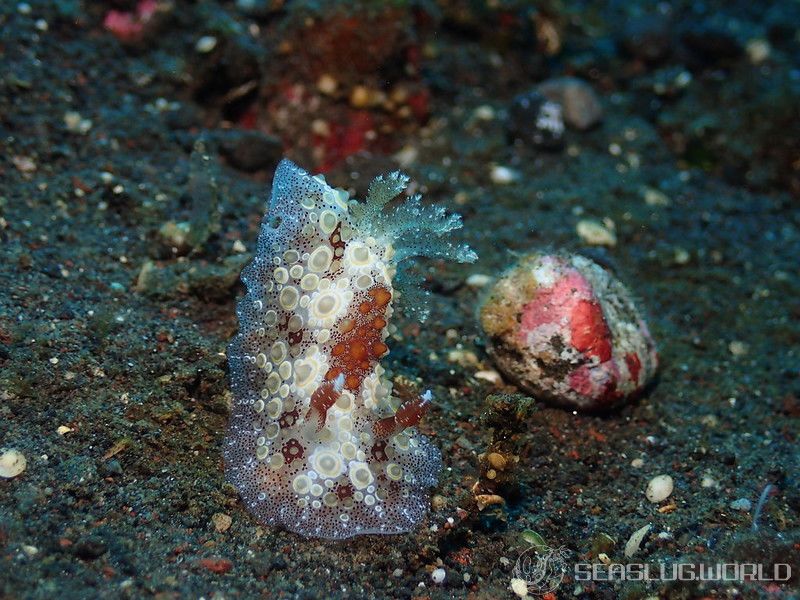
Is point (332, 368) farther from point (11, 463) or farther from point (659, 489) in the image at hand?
point (659, 489)

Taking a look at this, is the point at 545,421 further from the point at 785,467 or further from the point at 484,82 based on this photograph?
the point at 484,82

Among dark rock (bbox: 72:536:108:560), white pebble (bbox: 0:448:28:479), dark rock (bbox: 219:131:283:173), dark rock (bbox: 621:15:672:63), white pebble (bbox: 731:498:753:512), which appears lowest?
dark rock (bbox: 219:131:283:173)

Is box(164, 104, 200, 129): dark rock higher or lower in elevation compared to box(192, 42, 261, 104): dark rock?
lower

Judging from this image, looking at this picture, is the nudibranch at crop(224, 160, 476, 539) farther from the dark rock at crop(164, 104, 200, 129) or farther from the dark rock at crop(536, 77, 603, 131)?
the dark rock at crop(536, 77, 603, 131)

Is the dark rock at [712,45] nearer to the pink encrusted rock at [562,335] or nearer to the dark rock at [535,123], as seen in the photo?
the dark rock at [535,123]

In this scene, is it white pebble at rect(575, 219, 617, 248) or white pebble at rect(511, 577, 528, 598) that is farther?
white pebble at rect(575, 219, 617, 248)

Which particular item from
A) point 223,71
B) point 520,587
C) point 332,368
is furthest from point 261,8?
point 520,587

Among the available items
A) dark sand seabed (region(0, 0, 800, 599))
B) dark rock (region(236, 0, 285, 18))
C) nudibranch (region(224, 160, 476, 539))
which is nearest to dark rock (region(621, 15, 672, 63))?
dark sand seabed (region(0, 0, 800, 599))
